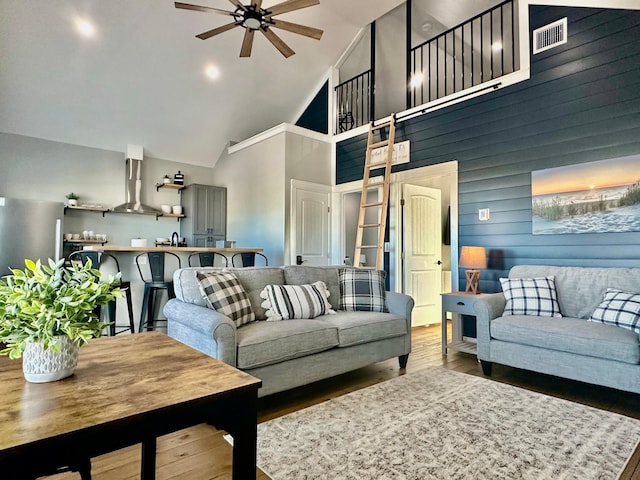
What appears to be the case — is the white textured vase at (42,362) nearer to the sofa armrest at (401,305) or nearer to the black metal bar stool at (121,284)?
the sofa armrest at (401,305)

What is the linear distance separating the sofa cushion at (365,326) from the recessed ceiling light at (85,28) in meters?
4.58

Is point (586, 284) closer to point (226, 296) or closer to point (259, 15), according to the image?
point (226, 296)

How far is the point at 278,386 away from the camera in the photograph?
2.52 metres

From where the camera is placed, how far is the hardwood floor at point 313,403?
180cm

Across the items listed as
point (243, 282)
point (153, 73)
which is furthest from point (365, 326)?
point (153, 73)

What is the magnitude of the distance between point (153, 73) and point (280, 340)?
15.2ft

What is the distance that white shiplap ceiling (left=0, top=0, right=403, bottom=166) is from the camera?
457cm

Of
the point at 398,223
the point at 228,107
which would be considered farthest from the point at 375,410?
the point at 228,107

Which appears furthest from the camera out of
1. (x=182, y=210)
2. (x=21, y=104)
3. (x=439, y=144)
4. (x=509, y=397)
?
(x=182, y=210)

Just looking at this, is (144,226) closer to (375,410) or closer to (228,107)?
(228,107)

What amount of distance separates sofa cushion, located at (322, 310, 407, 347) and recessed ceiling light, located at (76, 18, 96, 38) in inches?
180

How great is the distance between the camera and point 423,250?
5.49 meters

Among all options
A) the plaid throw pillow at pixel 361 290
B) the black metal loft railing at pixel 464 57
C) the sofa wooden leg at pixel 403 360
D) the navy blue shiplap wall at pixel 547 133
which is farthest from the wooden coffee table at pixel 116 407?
the black metal loft railing at pixel 464 57

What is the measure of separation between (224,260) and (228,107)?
2577mm
